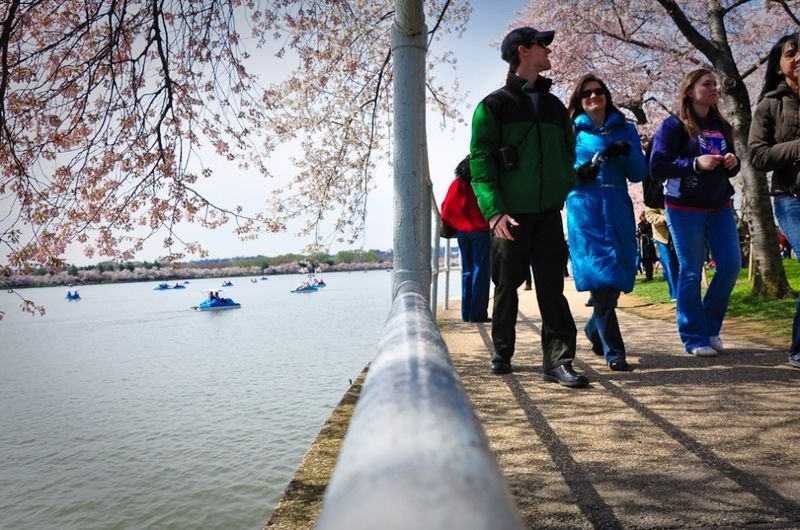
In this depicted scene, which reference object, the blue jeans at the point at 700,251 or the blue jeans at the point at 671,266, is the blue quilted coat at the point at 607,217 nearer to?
the blue jeans at the point at 700,251

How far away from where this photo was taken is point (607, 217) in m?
4.00

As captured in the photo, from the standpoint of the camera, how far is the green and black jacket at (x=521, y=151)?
3.55m

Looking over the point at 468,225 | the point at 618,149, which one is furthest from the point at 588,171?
the point at 468,225

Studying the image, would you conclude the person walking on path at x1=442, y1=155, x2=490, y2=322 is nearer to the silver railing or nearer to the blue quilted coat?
the blue quilted coat

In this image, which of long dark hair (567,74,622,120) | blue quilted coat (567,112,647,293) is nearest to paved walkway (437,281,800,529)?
blue quilted coat (567,112,647,293)

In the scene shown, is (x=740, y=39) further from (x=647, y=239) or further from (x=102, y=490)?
(x=102, y=490)

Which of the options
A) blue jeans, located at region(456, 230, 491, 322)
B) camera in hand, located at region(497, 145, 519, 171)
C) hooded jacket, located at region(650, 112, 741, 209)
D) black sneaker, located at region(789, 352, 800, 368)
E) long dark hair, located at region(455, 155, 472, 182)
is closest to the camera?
camera in hand, located at region(497, 145, 519, 171)

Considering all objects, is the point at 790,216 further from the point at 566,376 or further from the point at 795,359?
the point at 566,376

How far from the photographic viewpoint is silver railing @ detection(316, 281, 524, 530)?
0.27m

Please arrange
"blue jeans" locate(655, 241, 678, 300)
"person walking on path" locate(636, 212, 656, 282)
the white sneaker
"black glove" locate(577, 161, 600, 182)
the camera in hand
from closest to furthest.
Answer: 1. the camera in hand
2. "black glove" locate(577, 161, 600, 182)
3. the white sneaker
4. "blue jeans" locate(655, 241, 678, 300)
5. "person walking on path" locate(636, 212, 656, 282)

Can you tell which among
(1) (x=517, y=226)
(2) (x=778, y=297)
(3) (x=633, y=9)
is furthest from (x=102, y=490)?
(3) (x=633, y=9)

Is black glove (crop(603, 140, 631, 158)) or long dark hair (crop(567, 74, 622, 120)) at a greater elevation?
long dark hair (crop(567, 74, 622, 120))

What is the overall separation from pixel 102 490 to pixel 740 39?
21.8 metres

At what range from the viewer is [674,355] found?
452 cm
